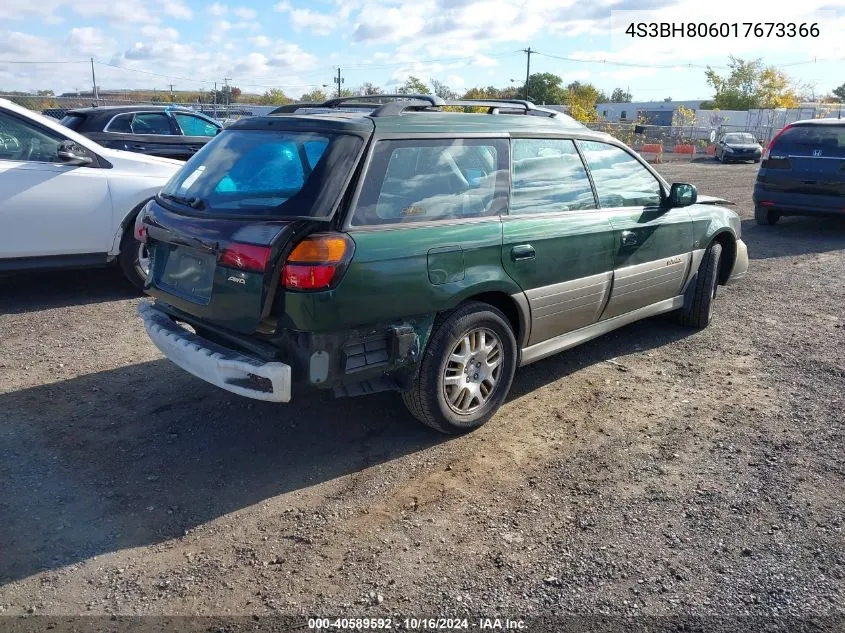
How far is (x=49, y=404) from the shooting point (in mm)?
4445

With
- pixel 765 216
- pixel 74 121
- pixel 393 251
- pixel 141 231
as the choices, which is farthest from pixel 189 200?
pixel 765 216

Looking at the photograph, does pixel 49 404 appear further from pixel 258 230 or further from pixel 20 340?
pixel 258 230

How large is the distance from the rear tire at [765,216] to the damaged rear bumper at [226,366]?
34.1 ft

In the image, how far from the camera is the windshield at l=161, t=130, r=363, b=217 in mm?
3479

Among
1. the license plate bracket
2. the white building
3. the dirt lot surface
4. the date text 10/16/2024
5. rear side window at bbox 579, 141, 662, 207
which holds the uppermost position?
the white building

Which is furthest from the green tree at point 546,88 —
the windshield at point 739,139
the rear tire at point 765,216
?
the rear tire at point 765,216

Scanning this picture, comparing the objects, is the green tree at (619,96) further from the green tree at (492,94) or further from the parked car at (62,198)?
the parked car at (62,198)

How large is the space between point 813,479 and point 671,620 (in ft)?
5.08

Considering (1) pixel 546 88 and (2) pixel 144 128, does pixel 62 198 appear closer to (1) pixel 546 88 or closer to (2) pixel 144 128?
(2) pixel 144 128

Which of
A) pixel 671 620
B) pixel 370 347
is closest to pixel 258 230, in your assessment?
pixel 370 347

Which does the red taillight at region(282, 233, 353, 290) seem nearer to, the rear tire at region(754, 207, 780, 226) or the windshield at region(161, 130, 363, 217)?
the windshield at region(161, 130, 363, 217)

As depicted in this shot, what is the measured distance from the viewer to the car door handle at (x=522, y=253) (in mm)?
4074

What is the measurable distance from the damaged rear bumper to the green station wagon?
0.01 metres

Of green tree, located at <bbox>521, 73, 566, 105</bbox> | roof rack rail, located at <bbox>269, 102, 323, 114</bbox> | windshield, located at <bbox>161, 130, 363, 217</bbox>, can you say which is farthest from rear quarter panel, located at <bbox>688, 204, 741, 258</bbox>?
green tree, located at <bbox>521, 73, 566, 105</bbox>
